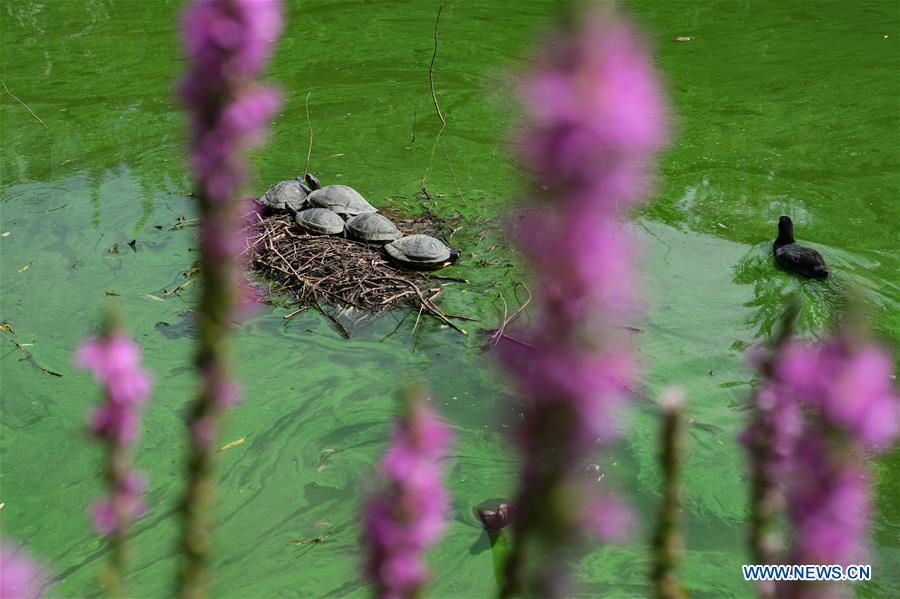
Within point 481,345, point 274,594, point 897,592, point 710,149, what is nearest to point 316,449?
point 274,594

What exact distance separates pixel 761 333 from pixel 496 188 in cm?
192

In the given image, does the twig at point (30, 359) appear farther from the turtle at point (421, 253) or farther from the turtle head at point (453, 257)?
the turtle head at point (453, 257)

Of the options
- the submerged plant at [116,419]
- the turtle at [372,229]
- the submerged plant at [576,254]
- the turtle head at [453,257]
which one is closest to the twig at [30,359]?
the turtle at [372,229]

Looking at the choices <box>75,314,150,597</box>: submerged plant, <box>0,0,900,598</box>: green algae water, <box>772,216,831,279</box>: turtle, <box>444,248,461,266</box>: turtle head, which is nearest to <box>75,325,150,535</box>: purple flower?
<box>75,314,150,597</box>: submerged plant

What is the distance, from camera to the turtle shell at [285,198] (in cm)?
475

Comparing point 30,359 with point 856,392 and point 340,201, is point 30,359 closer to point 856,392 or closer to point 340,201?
point 340,201

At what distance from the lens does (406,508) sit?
72 cm

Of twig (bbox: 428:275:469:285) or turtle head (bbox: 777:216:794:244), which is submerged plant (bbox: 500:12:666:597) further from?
turtle head (bbox: 777:216:794:244)

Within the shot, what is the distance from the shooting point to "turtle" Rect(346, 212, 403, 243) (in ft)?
14.6

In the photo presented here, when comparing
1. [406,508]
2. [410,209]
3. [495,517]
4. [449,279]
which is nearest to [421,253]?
[449,279]

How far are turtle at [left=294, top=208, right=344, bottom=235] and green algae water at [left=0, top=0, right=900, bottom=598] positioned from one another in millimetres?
532

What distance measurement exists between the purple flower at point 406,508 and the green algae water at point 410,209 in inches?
3.1

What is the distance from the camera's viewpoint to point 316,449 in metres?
3.12

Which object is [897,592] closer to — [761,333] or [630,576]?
[630,576]
